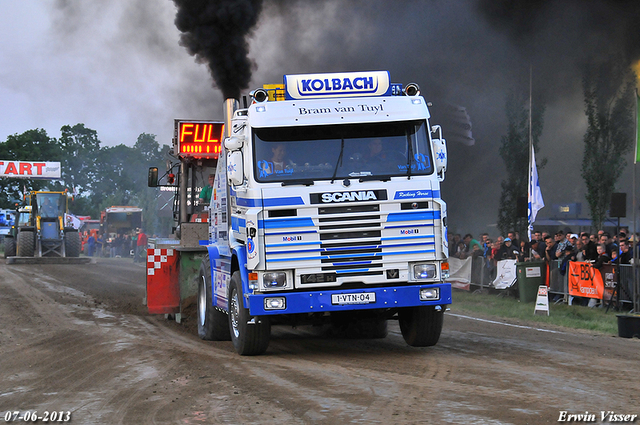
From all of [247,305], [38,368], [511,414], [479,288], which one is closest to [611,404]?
[511,414]

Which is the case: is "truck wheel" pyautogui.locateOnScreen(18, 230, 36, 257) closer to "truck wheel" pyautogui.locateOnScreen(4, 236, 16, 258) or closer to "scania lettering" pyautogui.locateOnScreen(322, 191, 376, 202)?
"truck wheel" pyautogui.locateOnScreen(4, 236, 16, 258)

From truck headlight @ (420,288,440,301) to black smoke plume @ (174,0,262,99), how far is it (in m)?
9.95

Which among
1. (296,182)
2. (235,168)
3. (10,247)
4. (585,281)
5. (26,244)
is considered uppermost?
(235,168)

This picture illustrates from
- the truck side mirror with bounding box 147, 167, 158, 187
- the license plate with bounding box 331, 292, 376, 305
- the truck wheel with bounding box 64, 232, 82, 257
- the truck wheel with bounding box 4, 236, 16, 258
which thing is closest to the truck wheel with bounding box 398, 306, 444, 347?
the license plate with bounding box 331, 292, 376, 305

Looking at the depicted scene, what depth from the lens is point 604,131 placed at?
34.3 meters

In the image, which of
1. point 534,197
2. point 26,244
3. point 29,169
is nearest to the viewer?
point 534,197

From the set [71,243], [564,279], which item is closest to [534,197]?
[564,279]

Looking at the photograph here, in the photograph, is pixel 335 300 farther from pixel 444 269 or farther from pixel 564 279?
pixel 564 279

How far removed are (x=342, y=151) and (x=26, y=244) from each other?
28046 mm

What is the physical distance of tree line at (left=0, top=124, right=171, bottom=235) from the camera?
90.5m

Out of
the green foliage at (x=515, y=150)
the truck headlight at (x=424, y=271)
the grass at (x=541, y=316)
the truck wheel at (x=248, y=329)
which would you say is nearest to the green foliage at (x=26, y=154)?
the green foliage at (x=515, y=150)

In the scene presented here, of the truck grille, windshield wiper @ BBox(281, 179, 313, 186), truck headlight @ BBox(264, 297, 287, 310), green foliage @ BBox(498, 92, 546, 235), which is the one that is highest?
green foliage @ BBox(498, 92, 546, 235)

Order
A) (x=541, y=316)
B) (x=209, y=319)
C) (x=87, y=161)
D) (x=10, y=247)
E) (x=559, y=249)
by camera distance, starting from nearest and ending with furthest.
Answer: (x=209, y=319) → (x=541, y=316) → (x=559, y=249) → (x=10, y=247) → (x=87, y=161)

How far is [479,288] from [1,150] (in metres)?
82.9
